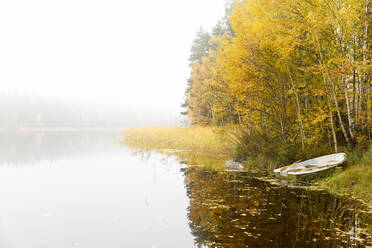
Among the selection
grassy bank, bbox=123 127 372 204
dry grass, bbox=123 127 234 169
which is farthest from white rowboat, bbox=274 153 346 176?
dry grass, bbox=123 127 234 169

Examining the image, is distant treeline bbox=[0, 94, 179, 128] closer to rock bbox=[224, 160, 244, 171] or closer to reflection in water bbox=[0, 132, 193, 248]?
rock bbox=[224, 160, 244, 171]

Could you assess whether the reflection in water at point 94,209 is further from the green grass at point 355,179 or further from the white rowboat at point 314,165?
the green grass at point 355,179

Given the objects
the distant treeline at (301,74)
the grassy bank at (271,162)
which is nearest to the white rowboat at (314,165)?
the grassy bank at (271,162)

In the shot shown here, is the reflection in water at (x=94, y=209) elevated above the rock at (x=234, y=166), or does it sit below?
below

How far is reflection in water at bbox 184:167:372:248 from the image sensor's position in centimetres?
484

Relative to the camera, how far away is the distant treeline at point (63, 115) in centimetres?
8088

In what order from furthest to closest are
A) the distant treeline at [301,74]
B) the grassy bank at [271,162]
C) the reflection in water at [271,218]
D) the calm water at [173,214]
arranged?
the distant treeline at [301,74], the grassy bank at [271,162], the calm water at [173,214], the reflection in water at [271,218]

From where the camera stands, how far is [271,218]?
5977 mm

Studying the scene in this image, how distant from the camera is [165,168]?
506 inches

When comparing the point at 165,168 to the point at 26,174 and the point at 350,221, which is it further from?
the point at 350,221

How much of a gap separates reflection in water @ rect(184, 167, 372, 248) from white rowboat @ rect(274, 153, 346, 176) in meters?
1.48

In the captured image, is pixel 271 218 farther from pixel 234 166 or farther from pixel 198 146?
pixel 198 146

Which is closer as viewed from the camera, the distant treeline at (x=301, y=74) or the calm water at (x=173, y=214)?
the calm water at (x=173, y=214)

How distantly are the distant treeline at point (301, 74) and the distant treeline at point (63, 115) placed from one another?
6576 centimetres
